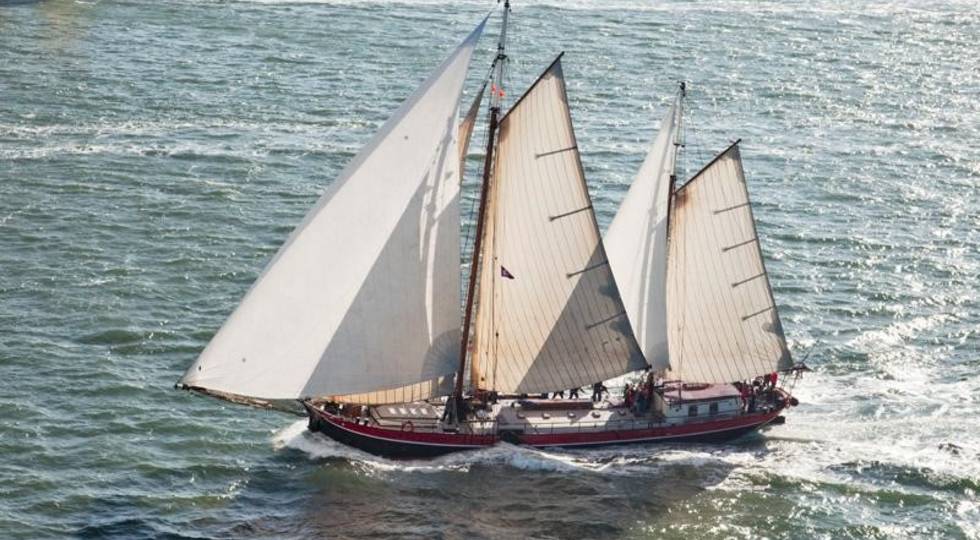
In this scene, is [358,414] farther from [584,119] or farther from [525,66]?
[525,66]

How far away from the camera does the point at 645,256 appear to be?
87500mm

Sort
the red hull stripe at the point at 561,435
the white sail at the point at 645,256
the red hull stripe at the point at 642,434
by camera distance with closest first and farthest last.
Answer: the red hull stripe at the point at 561,435 → the red hull stripe at the point at 642,434 → the white sail at the point at 645,256

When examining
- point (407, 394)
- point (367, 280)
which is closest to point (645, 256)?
point (407, 394)

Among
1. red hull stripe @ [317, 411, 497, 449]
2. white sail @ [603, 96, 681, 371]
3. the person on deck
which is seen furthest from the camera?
the person on deck

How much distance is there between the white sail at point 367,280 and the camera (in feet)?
257

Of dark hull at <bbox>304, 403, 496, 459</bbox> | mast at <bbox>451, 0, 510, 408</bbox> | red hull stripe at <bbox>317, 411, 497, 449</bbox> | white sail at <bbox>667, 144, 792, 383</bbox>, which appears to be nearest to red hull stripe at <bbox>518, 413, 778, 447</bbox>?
red hull stripe at <bbox>317, 411, 497, 449</bbox>

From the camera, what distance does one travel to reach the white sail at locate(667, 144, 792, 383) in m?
87.7

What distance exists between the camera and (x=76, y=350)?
306ft

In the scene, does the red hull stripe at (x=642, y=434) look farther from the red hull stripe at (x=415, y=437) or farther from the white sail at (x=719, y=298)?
the white sail at (x=719, y=298)

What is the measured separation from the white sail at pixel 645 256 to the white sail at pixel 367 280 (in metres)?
9.41

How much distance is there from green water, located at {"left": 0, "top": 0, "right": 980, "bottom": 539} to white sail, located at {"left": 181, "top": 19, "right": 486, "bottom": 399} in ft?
16.8

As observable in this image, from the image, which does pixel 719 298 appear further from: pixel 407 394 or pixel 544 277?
pixel 407 394

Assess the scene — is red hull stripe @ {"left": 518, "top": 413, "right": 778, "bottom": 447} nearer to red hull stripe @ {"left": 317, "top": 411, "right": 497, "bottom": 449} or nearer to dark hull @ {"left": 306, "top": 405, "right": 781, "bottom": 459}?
dark hull @ {"left": 306, "top": 405, "right": 781, "bottom": 459}

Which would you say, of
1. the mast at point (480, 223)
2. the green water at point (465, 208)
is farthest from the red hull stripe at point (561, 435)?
the mast at point (480, 223)
